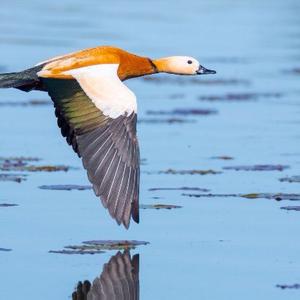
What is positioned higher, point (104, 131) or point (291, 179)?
point (104, 131)

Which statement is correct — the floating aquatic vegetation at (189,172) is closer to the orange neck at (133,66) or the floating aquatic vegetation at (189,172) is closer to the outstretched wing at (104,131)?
the orange neck at (133,66)

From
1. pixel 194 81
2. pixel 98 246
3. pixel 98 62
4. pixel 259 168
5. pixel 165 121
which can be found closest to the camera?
pixel 98 246

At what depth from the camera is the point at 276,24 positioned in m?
26.4

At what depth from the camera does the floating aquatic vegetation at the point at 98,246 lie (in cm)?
923

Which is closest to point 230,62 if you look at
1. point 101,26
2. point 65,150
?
point 101,26

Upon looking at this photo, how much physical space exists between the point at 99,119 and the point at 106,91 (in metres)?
0.20

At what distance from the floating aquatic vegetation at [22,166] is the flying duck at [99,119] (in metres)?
1.70

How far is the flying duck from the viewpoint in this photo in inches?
361

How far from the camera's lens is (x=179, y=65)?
38.1 ft

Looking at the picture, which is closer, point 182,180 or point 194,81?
point 182,180

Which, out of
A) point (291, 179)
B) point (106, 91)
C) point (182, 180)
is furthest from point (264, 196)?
point (106, 91)

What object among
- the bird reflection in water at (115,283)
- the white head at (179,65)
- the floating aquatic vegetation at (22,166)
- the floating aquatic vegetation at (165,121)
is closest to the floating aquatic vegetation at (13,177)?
the floating aquatic vegetation at (22,166)

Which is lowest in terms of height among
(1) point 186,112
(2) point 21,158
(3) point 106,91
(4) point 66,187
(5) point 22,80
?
(4) point 66,187

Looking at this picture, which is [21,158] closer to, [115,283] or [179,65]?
[179,65]
